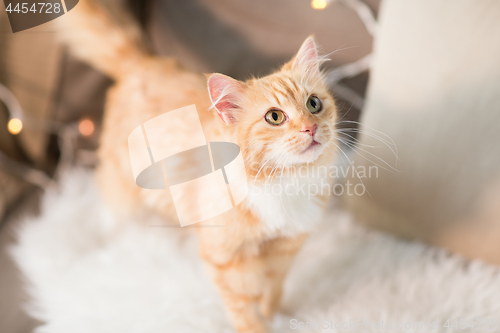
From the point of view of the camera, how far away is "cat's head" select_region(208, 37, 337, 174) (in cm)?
40

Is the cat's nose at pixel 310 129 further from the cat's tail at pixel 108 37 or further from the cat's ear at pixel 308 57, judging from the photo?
the cat's tail at pixel 108 37

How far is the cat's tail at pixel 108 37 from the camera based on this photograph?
65 cm

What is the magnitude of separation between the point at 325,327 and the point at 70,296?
1.99 feet

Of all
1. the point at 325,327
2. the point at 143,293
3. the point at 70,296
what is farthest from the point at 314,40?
the point at 70,296

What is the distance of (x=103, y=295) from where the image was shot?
29.9 inches

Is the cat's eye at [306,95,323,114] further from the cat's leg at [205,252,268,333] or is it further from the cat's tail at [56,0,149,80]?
the cat's tail at [56,0,149,80]

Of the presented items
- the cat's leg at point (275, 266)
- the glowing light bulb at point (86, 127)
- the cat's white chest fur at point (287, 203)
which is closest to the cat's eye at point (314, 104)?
the cat's white chest fur at point (287, 203)

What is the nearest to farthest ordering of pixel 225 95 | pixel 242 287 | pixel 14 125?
pixel 225 95
pixel 242 287
pixel 14 125

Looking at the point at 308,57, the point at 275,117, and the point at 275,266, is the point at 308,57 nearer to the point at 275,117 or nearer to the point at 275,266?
the point at 275,117

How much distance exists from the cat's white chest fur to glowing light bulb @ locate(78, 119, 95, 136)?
0.73 meters

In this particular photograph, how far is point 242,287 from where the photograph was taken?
594mm

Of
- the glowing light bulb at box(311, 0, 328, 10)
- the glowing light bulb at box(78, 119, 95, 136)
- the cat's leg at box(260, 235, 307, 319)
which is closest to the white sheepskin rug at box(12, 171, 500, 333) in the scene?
the cat's leg at box(260, 235, 307, 319)

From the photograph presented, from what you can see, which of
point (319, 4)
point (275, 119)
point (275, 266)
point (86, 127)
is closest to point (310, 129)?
point (275, 119)

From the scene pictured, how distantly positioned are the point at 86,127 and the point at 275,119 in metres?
0.80
